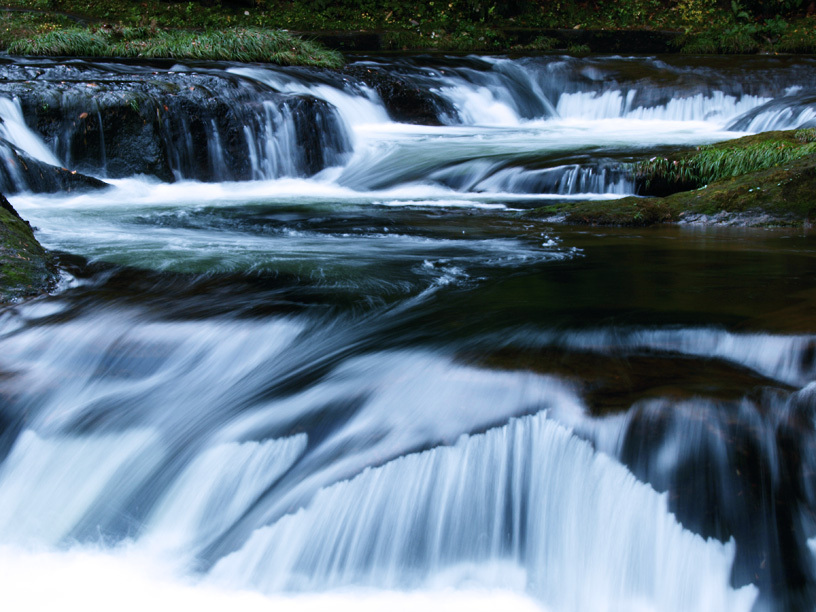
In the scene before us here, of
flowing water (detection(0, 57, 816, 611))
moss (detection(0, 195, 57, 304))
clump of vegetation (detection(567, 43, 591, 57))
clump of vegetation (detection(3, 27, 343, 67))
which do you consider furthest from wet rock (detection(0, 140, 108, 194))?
clump of vegetation (detection(567, 43, 591, 57))

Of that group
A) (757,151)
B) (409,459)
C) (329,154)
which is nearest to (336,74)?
(329,154)

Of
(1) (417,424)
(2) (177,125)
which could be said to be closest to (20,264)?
(1) (417,424)

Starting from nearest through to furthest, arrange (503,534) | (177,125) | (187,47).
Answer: (503,534) → (177,125) → (187,47)

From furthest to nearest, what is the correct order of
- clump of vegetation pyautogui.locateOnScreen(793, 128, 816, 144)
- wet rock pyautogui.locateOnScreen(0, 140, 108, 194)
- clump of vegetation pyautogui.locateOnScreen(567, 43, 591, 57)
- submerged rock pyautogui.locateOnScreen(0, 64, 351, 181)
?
clump of vegetation pyautogui.locateOnScreen(567, 43, 591, 57)
submerged rock pyautogui.locateOnScreen(0, 64, 351, 181)
wet rock pyautogui.locateOnScreen(0, 140, 108, 194)
clump of vegetation pyautogui.locateOnScreen(793, 128, 816, 144)

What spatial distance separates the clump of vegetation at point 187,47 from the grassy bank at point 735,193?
7668 millimetres

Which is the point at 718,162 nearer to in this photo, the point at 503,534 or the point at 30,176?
the point at 503,534

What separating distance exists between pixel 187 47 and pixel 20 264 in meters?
9.81

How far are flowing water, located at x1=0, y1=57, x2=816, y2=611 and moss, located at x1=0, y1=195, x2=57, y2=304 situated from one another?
25 centimetres

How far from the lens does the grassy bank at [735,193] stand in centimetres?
596

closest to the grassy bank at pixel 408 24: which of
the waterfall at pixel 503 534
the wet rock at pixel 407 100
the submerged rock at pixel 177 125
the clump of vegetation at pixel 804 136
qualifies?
the wet rock at pixel 407 100

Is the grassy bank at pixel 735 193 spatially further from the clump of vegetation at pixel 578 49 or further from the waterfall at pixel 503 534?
the clump of vegetation at pixel 578 49

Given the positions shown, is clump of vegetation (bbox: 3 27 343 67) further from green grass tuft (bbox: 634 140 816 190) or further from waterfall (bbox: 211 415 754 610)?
waterfall (bbox: 211 415 754 610)

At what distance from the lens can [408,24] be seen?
18188mm

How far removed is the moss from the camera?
422cm
